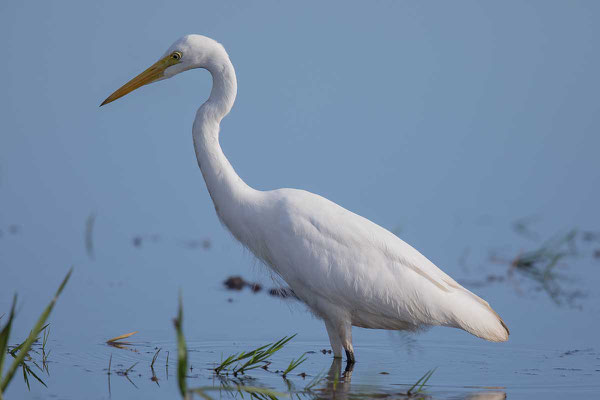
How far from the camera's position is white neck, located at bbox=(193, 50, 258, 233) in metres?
5.93

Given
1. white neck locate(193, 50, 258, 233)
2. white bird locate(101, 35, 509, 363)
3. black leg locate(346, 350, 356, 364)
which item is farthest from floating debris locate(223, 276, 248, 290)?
black leg locate(346, 350, 356, 364)

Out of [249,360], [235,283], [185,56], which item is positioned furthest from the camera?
Result: [235,283]

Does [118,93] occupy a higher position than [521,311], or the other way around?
[118,93]

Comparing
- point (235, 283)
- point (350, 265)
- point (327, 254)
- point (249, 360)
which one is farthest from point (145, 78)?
point (235, 283)

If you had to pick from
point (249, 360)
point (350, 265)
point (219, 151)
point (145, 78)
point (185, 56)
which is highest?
point (185, 56)

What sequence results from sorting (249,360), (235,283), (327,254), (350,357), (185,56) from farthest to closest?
(235,283) → (185,56) → (350,357) → (327,254) → (249,360)

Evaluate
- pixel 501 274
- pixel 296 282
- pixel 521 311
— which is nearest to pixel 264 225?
pixel 296 282

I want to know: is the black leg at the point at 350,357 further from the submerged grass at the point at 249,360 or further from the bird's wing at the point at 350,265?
the submerged grass at the point at 249,360

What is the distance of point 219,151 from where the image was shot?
5980 mm

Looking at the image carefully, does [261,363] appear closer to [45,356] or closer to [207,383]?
[207,383]

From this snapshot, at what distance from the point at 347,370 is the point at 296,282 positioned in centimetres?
68

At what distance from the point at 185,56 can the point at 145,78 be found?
0.40m

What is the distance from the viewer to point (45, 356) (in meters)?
5.77

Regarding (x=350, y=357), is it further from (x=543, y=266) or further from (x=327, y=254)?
(x=543, y=266)
